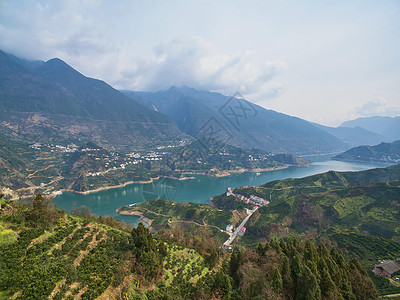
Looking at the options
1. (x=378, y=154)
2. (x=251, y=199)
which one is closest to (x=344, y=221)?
(x=251, y=199)

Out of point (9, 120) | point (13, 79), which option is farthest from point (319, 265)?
point (13, 79)

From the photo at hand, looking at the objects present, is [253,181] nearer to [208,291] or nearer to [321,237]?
[321,237]

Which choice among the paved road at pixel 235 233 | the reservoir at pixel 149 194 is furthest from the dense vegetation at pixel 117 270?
the reservoir at pixel 149 194

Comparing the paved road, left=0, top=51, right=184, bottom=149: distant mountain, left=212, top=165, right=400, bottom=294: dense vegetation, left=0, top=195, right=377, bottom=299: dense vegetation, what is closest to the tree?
left=0, top=195, right=377, bottom=299: dense vegetation

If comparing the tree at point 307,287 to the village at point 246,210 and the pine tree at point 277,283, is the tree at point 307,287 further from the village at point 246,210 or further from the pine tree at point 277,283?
the village at point 246,210

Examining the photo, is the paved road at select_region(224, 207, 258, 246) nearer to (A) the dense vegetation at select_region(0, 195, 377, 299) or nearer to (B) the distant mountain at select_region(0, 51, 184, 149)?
(A) the dense vegetation at select_region(0, 195, 377, 299)

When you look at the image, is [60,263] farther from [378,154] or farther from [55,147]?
[378,154]
